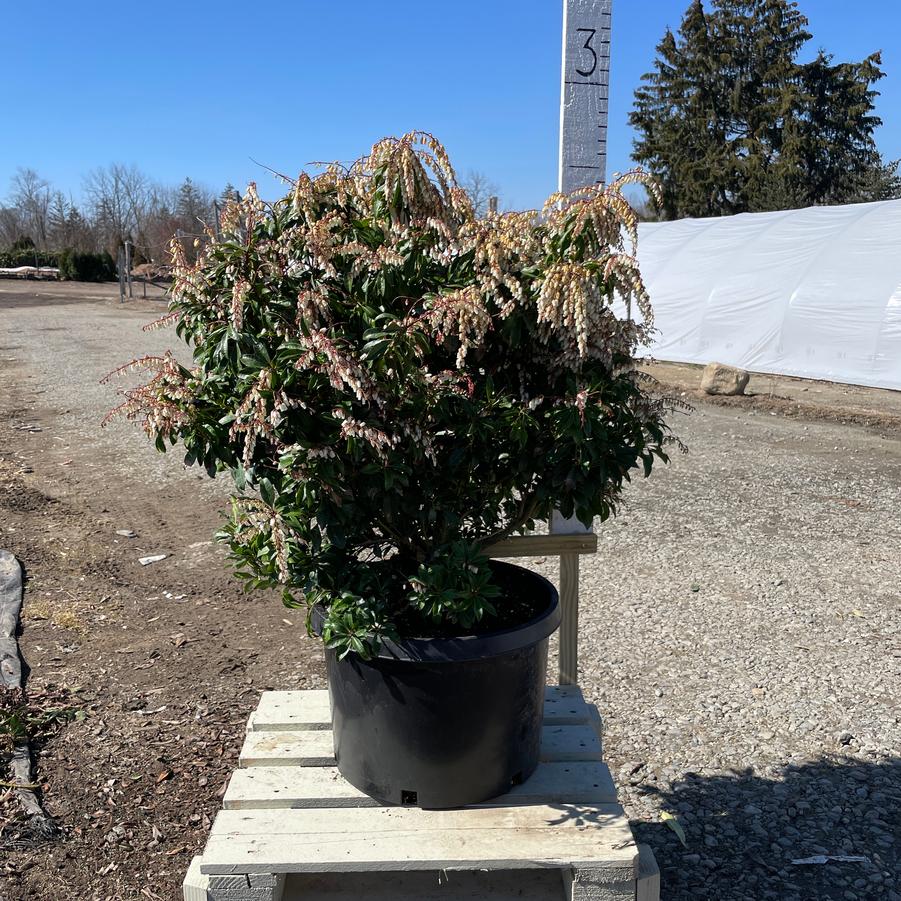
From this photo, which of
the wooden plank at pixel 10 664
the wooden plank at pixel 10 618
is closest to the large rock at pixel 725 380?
the wooden plank at pixel 10 618

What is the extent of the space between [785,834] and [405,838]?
4.67 feet

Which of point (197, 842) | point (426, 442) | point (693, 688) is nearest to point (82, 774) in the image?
point (197, 842)

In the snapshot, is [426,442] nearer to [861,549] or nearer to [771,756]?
[771,756]

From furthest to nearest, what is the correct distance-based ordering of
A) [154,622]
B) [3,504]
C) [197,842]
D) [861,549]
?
[3,504]
[861,549]
[154,622]
[197,842]

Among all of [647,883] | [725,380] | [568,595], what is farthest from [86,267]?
[647,883]

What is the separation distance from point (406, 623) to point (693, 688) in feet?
6.28

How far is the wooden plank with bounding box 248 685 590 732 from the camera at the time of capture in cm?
257

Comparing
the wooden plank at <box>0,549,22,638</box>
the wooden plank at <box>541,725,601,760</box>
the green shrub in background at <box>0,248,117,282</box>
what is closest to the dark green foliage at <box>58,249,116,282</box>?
the green shrub in background at <box>0,248,117,282</box>

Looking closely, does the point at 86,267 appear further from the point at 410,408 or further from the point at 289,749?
the point at 410,408

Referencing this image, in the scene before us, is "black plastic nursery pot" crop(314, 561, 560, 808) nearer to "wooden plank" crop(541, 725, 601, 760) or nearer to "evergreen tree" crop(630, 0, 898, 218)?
"wooden plank" crop(541, 725, 601, 760)

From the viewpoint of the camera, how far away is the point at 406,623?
2338 millimetres

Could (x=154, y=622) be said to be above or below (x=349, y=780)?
below

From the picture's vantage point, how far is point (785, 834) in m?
2.77

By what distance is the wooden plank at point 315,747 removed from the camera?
7.87 feet
